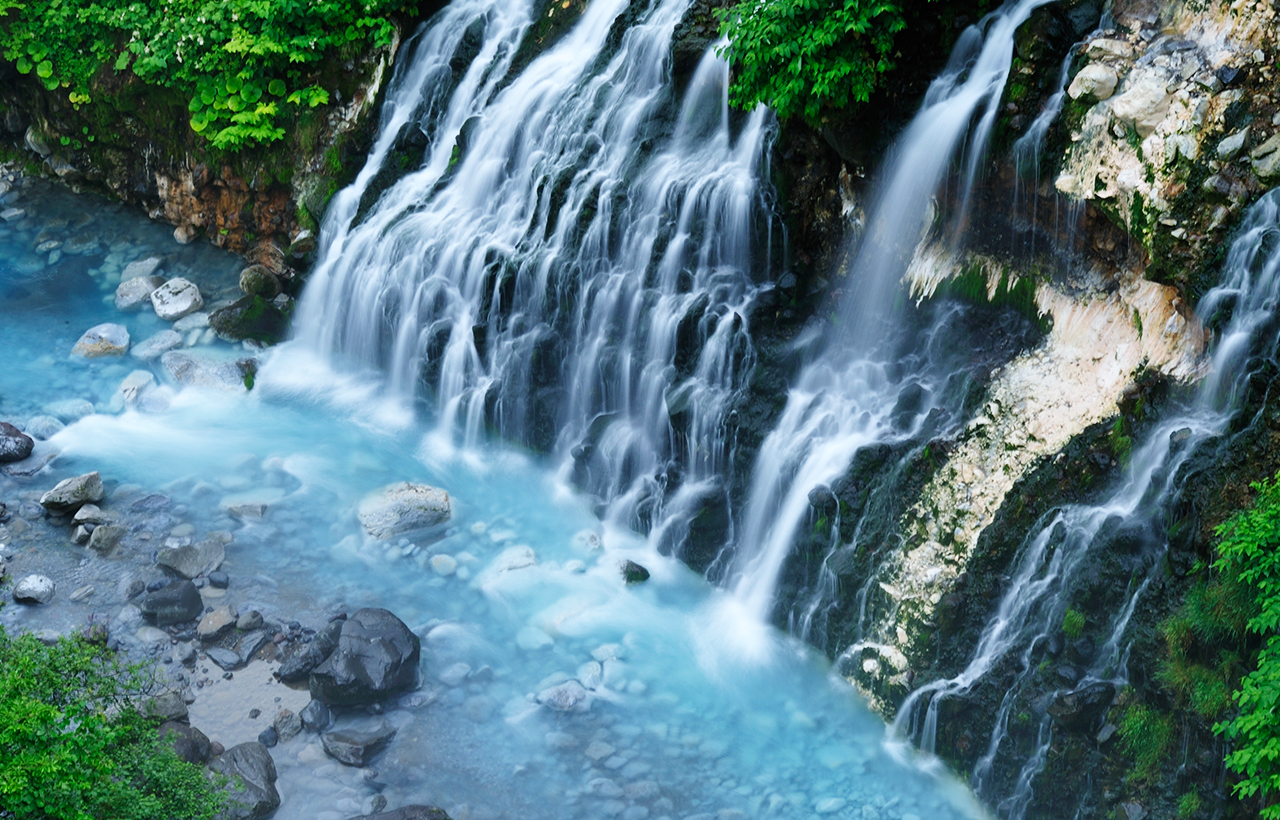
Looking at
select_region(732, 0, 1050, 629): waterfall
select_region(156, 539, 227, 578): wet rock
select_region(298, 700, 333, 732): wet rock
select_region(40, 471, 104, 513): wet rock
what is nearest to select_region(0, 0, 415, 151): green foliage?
select_region(40, 471, 104, 513): wet rock

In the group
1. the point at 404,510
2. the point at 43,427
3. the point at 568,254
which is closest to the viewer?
the point at 404,510

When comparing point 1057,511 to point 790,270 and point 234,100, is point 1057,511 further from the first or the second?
point 234,100

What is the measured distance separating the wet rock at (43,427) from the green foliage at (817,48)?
8.70m

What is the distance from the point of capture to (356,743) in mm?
7887

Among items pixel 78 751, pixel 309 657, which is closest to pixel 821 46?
pixel 309 657

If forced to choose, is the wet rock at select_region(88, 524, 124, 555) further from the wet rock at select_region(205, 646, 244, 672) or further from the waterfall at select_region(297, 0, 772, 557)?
the waterfall at select_region(297, 0, 772, 557)

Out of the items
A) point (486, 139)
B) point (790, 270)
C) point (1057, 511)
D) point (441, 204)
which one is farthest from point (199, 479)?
point (1057, 511)

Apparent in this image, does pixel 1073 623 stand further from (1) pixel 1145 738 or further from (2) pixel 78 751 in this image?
(2) pixel 78 751

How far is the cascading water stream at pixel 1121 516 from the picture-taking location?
6637 millimetres

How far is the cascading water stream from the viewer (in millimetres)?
6637

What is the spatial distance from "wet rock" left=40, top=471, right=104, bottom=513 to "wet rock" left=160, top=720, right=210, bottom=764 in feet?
11.7

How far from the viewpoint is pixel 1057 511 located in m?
7.46

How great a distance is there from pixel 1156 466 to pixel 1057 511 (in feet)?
2.45

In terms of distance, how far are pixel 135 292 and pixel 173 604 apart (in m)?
7.00
